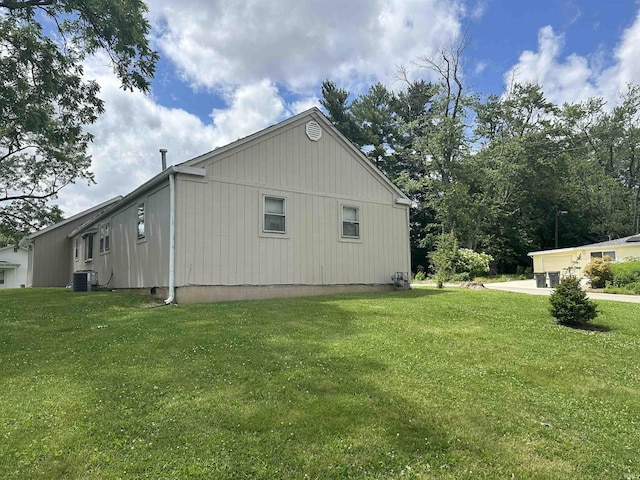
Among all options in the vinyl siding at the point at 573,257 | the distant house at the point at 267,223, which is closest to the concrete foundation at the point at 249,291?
the distant house at the point at 267,223

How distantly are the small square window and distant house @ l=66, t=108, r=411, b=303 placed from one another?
28 millimetres

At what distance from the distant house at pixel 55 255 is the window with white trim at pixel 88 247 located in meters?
5.48

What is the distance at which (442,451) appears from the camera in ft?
10.7

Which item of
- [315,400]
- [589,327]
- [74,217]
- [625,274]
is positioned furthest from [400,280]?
[74,217]

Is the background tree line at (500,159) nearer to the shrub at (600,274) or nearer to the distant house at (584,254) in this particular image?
the distant house at (584,254)

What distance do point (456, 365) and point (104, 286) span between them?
14.2 metres

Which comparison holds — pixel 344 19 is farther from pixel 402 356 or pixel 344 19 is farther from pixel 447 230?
pixel 447 230

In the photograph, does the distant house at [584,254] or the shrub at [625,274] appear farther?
the distant house at [584,254]

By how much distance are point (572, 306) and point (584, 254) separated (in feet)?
68.5

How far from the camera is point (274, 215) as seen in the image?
11.5 m

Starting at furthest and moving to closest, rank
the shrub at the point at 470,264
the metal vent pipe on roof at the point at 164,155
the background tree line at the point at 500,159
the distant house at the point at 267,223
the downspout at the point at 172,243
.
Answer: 1. the background tree line at the point at 500,159
2. the shrub at the point at 470,264
3. the metal vent pipe on roof at the point at 164,155
4. the distant house at the point at 267,223
5. the downspout at the point at 172,243

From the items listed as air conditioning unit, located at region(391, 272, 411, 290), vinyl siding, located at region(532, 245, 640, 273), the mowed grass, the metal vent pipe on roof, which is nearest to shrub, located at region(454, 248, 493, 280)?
vinyl siding, located at region(532, 245, 640, 273)

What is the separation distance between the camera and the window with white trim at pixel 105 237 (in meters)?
15.7

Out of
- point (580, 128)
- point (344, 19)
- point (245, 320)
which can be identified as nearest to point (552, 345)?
point (245, 320)
